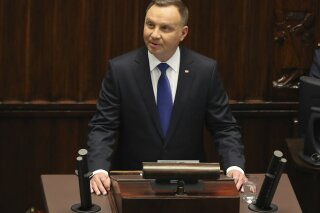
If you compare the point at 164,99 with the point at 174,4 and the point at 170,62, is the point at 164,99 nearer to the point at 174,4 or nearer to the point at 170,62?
the point at 170,62

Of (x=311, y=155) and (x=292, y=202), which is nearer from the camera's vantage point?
(x=292, y=202)

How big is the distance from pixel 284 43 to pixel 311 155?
1025 mm

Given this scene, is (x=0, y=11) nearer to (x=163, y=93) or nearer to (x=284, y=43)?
(x=163, y=93)

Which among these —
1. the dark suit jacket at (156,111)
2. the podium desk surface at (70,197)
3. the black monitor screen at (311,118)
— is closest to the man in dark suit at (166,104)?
the dark suit jacket at (156,111)

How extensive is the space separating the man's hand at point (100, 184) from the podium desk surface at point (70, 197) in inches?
1.5

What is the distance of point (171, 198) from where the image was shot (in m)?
3.01

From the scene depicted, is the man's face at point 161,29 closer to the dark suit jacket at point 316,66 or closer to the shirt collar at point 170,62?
the shirt collar at point 170,62

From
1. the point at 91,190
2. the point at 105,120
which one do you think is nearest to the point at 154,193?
the point at 91,190

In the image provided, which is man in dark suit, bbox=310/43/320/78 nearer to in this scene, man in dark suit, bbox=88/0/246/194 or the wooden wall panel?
the wooden wall panel

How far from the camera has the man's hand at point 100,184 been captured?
3.39 m

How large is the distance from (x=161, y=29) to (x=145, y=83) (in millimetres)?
302

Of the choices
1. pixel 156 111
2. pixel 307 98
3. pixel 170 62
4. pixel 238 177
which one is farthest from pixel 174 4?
pixel 307 98

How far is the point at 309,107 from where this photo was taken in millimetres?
4461

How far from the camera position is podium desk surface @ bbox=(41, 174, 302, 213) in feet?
10.6
